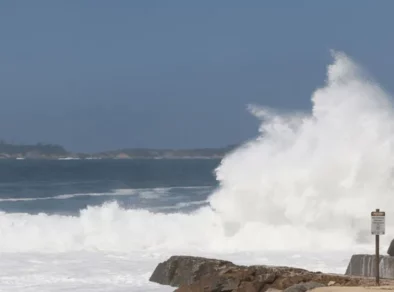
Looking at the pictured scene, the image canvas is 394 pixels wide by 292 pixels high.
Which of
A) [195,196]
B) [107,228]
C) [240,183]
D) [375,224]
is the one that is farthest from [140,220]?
[195,196]

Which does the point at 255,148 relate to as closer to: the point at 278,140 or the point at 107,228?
the point at 278,140

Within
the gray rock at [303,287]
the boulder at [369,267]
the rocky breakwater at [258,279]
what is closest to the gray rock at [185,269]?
the rocky breakwater at [258,279]

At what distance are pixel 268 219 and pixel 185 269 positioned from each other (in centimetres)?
847

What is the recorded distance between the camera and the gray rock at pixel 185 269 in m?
17.0

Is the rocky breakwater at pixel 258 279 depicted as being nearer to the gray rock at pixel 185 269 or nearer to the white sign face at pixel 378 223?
the gray rock at pixel 185 269

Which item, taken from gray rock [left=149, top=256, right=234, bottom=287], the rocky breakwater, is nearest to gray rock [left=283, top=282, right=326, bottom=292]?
the rocky breakwater

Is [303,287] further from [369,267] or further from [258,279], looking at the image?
[369,267]

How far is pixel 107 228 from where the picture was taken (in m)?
26.4

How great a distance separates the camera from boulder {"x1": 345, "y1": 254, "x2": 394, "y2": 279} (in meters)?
16.6

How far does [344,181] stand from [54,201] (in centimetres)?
2175

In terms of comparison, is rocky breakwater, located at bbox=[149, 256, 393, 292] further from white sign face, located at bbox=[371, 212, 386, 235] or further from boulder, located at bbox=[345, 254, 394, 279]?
boulder, located at bbox=[345, 254, 394, 279]

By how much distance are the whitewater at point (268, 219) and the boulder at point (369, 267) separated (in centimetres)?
176

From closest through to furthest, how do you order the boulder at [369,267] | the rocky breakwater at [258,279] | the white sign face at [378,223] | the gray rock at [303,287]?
the gray rock at [303,287] < the white sign face at [378,223] < the rocky breakwater at [258,279] < the boulder at [369,267]

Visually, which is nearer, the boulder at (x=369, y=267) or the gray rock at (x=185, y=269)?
the boulder at (x=369, y=267)
